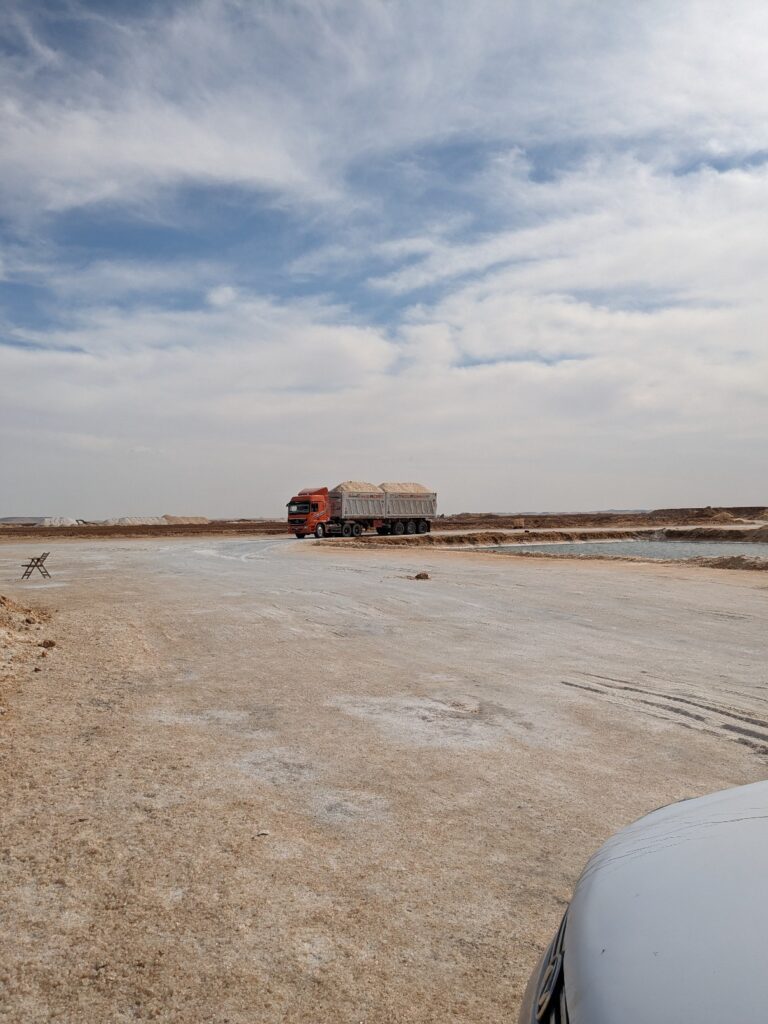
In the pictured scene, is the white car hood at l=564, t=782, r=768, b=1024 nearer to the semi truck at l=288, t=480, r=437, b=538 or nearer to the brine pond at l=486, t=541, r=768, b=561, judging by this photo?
the brine pond at l=486, t=541, r=768, b=561

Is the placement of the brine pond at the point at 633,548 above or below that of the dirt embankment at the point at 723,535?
below

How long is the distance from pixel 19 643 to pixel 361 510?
36.7 metres

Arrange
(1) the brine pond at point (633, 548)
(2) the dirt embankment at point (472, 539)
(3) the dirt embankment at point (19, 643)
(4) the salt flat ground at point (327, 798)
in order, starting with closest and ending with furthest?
(4) the salt flat ground at point (327, 798) → (3) the dirt embankment at point (19, 643) → (1) the brine pond at point (633, 548) → (2) the dirt embankment at point (472, 539)

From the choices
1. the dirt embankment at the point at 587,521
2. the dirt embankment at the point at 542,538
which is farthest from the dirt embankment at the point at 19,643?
the dirt embankment at the point at 587,521

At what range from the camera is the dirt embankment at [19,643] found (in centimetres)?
820

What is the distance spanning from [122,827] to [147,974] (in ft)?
4.74

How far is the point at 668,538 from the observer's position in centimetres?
5494

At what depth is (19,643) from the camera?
9.84m

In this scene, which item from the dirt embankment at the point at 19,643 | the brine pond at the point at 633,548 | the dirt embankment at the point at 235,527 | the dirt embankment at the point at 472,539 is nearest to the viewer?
the dirt embankment at the point at 19,643

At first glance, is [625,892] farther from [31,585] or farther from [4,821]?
[31,585]

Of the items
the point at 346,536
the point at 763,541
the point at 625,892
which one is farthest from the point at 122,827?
the point at 763,541

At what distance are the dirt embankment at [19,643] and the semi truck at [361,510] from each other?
3131 centimetres

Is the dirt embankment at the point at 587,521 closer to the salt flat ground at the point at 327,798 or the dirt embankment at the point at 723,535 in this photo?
the dirt embankment at the point at 723,535

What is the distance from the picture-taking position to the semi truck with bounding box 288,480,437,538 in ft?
146
